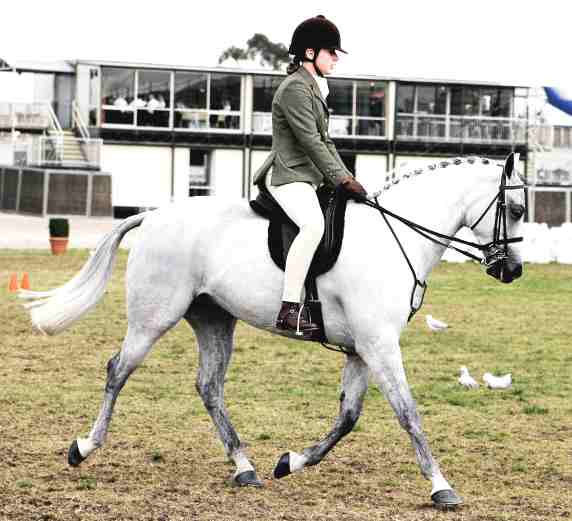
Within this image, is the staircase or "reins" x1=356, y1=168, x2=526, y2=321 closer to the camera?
"reins" x1=356, y1=168, x2=526, y2=321

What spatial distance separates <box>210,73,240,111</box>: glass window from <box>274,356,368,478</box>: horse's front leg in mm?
46078

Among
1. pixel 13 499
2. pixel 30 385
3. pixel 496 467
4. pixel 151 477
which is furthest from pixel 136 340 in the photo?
pixel 30 385

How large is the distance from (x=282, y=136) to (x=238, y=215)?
2.15 ft

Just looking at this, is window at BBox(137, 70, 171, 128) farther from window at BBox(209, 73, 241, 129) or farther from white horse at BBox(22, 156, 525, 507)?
white horse at BBox(22, 156, 525, 507)

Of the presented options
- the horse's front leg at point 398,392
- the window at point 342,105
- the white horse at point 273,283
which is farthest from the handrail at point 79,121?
the horse's front leg at point 398,392

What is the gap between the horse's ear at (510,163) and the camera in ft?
25.0

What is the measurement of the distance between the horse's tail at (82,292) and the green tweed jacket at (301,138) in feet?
4.32

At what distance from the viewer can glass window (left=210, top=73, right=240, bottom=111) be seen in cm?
5338

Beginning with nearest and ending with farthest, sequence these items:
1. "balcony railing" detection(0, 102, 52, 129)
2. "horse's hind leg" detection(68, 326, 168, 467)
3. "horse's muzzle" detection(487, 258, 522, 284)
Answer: "horse's muzzle" detection(487, 258, 522, 284) → "horse's hind leg" detection(68, 326, 168, 467) → "balcony railing" detection(0, 102, 52, 129)

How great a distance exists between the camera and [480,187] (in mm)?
7832

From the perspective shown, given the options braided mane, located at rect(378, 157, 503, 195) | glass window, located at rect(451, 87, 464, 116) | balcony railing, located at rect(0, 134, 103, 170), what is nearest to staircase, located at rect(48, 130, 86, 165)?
balcony railing, located at rect(0, 134, 103, 170)

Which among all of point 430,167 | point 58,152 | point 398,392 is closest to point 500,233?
point 430,167

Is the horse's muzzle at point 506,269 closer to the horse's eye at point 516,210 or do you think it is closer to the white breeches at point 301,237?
the horse's eye at point 516,210

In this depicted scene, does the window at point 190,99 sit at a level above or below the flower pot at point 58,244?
above
